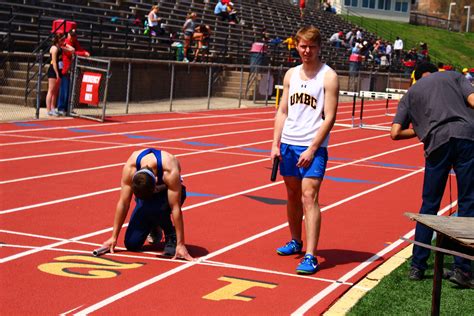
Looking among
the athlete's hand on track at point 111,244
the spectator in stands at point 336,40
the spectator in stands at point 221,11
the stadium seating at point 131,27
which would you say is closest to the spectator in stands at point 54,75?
the stadium seating at point 131,27

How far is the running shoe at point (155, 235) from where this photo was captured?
8.85 meters

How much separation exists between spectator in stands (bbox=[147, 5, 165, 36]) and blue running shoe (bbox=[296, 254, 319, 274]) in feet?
84.1

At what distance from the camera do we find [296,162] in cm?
823

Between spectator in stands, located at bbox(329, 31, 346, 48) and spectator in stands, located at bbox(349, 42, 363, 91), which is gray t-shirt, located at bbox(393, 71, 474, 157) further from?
spectator in stands, located at bbox(329, 31, 346, 48)

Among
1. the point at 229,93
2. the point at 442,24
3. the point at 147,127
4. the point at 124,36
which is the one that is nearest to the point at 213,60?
the point at 229,93

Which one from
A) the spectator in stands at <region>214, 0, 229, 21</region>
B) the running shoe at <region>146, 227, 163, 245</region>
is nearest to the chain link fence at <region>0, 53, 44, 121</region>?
the running shoe at <region>146, 227, 163, 245</region>

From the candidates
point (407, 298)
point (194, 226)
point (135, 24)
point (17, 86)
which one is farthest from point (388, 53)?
point (407, 298)

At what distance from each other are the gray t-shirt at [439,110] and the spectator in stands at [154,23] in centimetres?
2551

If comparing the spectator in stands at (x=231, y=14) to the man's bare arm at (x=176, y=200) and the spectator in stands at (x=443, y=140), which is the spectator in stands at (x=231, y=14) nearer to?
the man's bare arm at (x=176, y=200)

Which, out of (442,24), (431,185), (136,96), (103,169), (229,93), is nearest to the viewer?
(431,185)

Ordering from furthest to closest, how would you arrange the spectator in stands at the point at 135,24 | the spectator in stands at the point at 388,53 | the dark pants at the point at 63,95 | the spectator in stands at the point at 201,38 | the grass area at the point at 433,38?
the grass area at the point at 433,38, the spectator in stands at the point at 388,53, the spectator in stands at the point at 201,38, the spectator in stands at the point at 135,24, the dark pants at the point at 63,95

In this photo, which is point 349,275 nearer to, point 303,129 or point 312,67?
point 303,129

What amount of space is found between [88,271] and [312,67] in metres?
2.58

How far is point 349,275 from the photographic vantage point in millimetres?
8125
